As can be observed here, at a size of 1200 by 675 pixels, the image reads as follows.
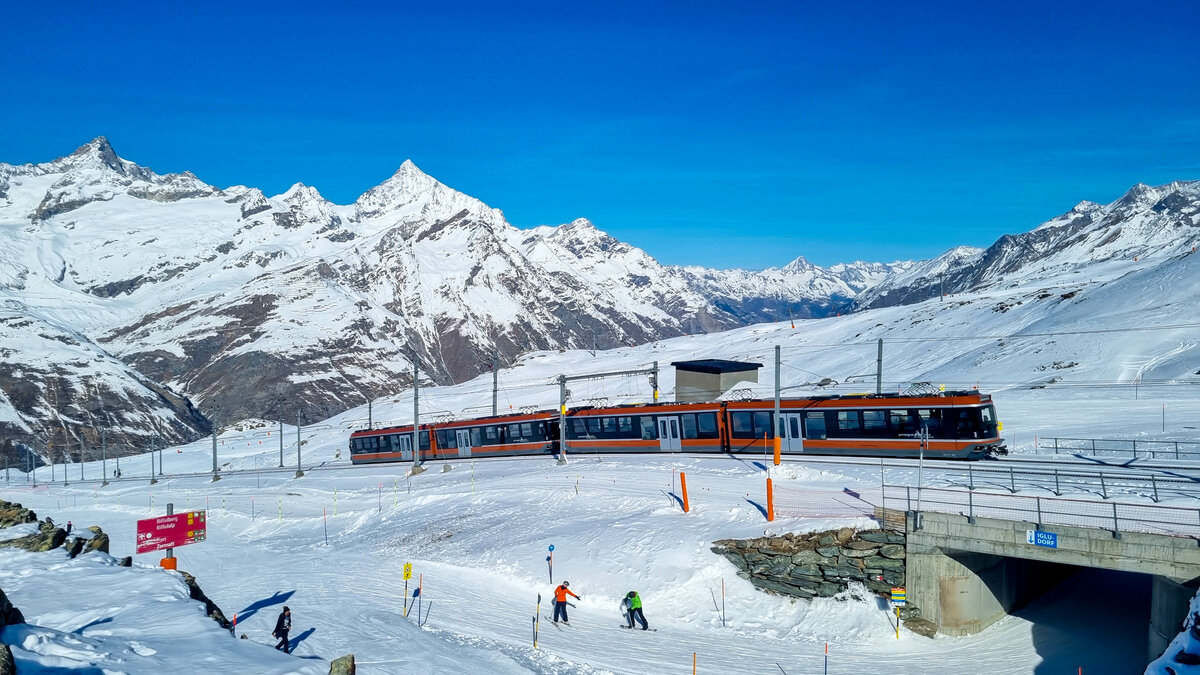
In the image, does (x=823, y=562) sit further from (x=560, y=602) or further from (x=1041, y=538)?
(x=560, y=602)

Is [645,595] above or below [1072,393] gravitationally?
below

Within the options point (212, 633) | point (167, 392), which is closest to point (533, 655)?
point (212, 633)

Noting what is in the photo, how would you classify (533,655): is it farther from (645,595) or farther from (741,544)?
(741,544)

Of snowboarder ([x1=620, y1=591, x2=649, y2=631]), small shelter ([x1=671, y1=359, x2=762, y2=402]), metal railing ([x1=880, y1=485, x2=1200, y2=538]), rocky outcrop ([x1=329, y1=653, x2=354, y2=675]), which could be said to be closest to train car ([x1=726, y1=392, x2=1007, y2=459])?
metal railing ([x1=880, y1=485, x2=1200, y2=538])

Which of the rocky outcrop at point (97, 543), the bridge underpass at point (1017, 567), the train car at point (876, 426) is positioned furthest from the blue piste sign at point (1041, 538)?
the rocky outcrop at point (97, 543)

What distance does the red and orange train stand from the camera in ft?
111

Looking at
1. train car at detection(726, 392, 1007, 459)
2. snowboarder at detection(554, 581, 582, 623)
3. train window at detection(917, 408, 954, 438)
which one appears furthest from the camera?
train window at detection(917, 408, 954, 438)

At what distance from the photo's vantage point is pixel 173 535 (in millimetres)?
24594

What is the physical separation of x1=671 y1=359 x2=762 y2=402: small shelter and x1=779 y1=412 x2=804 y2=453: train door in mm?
25357

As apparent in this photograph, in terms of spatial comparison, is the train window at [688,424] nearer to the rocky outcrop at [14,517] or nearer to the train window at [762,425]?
the train window at [762,425]

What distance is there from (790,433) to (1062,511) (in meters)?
17.7

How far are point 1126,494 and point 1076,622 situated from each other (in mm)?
4259

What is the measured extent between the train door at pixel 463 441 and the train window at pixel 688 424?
1886cm

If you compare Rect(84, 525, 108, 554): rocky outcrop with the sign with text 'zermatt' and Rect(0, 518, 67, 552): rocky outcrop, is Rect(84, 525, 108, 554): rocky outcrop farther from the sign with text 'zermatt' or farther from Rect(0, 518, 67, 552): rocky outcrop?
the sign with text 'zermatt'
